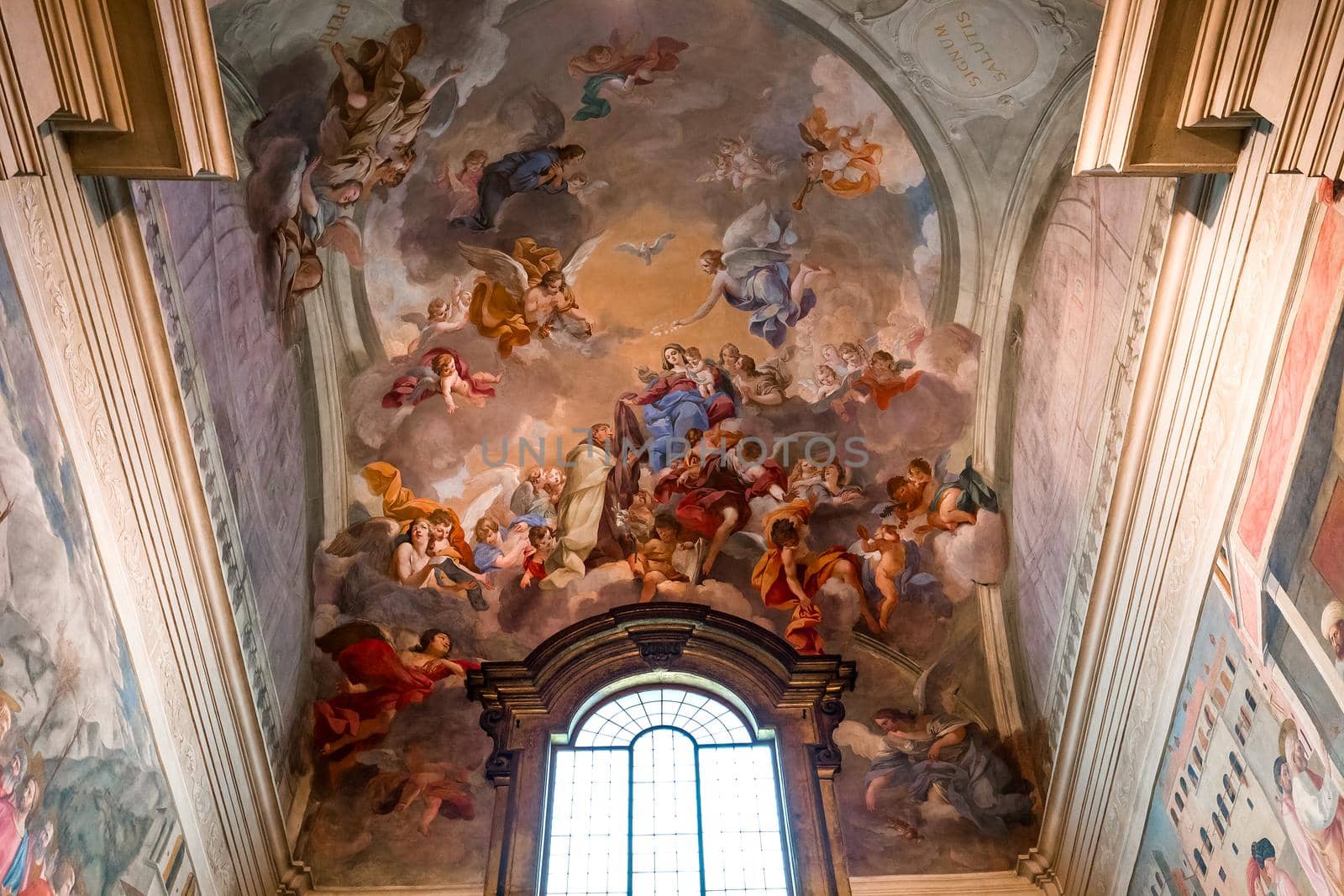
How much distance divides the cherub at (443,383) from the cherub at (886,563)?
4.68m

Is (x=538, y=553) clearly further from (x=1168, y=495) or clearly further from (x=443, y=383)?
(x=1168, y=495)

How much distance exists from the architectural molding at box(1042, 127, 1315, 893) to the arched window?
9.34 feet

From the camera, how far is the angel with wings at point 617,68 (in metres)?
12.4

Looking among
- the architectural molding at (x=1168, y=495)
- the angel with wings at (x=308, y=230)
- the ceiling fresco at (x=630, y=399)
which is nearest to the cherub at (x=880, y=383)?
the ceiling fresco at (x=630, y=399)

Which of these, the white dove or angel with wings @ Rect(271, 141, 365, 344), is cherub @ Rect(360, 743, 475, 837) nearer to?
angel with wings @ Rect(271, 141, 365, 344)

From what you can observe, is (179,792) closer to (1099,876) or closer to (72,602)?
(72,602)

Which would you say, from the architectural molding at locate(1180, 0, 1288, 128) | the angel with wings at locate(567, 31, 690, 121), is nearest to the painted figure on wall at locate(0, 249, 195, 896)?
the angel with wings at locate(567, 31, 690, 121)

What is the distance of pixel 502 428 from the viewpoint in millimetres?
14250

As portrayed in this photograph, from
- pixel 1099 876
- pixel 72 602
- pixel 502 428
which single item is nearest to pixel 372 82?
pixel 502 428

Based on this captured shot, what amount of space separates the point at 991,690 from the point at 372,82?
9.08 metres

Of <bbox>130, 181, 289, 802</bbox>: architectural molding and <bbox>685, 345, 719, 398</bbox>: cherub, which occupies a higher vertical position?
<bbox>685, 345, 719, 398</bbox>: cherub

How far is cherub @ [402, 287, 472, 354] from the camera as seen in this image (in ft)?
44.5

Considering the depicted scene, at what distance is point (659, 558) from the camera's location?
14602 mm

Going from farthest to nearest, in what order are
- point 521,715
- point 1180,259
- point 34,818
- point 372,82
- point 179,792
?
point 521,715
point 372,82
point 179,792
point 1180,259
point 34,818
